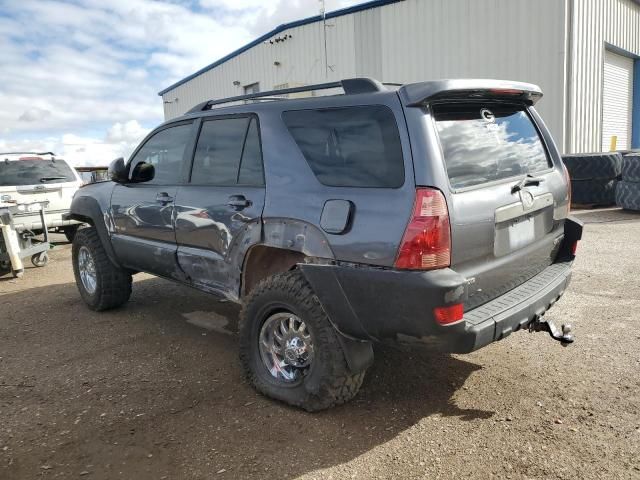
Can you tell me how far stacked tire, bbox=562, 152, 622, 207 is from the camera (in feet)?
35.7

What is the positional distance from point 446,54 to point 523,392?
12.0m

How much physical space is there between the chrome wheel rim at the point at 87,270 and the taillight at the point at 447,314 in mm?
4031

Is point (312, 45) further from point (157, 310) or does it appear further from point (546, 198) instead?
point (546, 198)

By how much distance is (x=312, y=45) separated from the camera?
16844mm

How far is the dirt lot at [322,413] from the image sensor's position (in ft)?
8.55

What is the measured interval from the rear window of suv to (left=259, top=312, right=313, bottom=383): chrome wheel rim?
4.16 feet

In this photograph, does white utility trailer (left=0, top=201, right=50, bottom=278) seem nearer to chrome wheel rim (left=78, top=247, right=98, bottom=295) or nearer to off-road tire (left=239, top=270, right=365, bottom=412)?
chrome wheel rim (left=78, top=247, right=98, bottom=295)

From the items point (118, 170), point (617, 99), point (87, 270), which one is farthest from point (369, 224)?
point (617, 99)

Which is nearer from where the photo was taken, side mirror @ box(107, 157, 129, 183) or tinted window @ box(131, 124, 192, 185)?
tinted window @ box(131, 124, 192, 185)

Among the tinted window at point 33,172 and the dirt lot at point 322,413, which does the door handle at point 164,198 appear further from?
the tinted window at point 33,172

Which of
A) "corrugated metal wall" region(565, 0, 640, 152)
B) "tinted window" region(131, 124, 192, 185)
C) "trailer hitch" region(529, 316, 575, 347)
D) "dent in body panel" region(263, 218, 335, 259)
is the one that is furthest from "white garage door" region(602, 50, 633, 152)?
"dent in body panel" region(263, 218, 335, 259)

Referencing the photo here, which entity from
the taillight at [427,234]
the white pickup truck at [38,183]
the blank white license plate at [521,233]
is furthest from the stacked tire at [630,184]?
the white pickup truck at [38,183]

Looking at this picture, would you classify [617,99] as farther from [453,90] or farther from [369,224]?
[369,224]

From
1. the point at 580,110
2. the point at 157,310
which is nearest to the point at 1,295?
the point at 157,310
